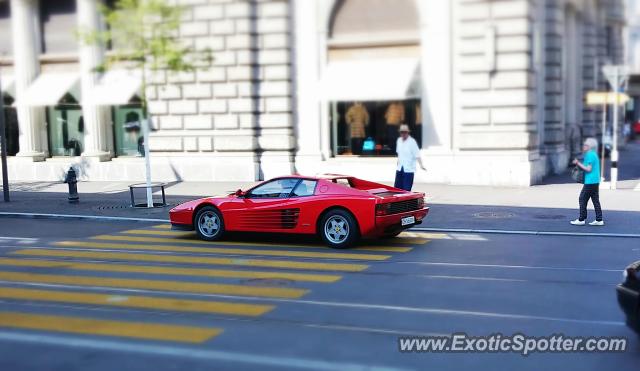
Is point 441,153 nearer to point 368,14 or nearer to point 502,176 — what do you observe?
point 502,176

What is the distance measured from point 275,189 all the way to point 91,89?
616 inches

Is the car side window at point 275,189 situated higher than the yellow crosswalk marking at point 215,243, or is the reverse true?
the car side window at point 275,189

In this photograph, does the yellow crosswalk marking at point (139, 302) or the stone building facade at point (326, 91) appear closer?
the yellow crosswalk marking at point (139, 302)

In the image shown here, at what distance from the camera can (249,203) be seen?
42.2 feet

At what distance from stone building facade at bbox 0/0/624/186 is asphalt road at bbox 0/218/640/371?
354 inches

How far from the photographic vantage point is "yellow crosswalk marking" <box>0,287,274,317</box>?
7.91m

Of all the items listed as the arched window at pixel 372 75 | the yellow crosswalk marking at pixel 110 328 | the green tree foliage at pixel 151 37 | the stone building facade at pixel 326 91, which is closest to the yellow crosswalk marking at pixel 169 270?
the yellow crosswalk marking at pixel 110 328

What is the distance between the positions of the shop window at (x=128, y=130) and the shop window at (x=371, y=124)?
A: 7.28 m

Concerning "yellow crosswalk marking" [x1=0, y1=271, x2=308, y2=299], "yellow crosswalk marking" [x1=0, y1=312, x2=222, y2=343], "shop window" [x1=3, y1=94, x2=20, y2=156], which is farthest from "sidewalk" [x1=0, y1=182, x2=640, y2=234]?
"yellow crosswalk marking" [x1=0, y1=312, x2=222, y2=343]

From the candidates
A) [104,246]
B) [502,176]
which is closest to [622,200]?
[502,176]

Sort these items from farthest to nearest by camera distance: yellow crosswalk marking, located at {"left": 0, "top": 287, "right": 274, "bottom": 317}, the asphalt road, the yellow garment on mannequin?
the yellow garment on mannequin, yellow crosswalk marking, located at {"left": 0, "top": 287, "right": 274, "bottom": 317}, the asphalt road

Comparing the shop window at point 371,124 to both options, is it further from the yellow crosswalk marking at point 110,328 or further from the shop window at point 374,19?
the yellow crosswalk marking at point 110,328

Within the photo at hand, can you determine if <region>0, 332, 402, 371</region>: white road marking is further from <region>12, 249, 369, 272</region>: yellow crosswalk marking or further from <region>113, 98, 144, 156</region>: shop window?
<region>113, 98, 144, 156</region>: shop window

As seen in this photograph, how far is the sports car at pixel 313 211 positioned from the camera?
11914 millimetres
